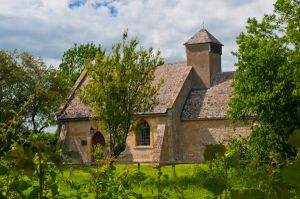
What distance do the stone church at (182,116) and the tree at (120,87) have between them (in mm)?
5007

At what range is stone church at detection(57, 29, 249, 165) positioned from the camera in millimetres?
36625

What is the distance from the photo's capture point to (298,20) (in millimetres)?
27969

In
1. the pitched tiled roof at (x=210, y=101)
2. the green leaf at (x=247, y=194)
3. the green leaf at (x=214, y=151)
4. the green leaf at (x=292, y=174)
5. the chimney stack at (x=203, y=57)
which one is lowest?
the green leaf at (x=247, y=194)

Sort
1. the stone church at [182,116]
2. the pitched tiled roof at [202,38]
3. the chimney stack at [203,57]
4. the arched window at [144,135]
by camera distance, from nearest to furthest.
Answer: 1. the stone church at [182,116]
2. the arched window at [144,135]
3. the chimney stack at [203,57]
4. the pitched tiled roof at [202,38]

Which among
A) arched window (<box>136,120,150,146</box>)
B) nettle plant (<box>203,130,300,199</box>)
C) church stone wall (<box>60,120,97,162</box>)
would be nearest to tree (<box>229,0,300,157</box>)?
arched window (<box>136,120,150,146</box>)

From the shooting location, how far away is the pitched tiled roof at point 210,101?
37125 millimetres

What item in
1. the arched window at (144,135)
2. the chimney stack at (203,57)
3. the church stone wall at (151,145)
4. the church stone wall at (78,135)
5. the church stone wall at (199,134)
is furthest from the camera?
the church stone wall at (78,135)

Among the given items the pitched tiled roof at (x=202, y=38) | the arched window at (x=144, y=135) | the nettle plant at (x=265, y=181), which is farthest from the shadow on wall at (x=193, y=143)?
the nettle plant at (x=265, y=181)

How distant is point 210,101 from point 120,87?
1276 cm

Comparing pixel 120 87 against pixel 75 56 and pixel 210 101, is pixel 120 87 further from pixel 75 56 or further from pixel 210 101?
pixel 75 56

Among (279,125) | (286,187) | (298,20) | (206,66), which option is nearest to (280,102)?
(279,125)

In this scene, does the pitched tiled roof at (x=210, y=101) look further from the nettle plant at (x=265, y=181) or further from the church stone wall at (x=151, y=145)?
the nettle plant at (x=265, y=181)

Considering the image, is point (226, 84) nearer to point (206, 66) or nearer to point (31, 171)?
point (206, 66)

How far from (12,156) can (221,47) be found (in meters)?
41.6
